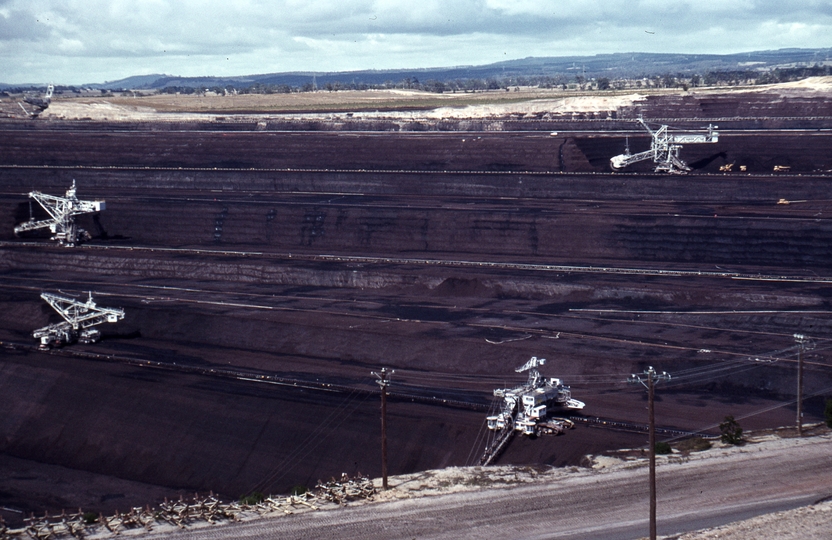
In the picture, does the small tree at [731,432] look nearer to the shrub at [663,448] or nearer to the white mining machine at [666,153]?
the shrub at [663,448]

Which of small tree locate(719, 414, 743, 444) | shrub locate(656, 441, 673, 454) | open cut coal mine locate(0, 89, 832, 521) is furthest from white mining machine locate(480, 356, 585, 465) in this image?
small tree locate(719, 414, 743, 444)

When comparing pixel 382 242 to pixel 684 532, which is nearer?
pixel 684 532

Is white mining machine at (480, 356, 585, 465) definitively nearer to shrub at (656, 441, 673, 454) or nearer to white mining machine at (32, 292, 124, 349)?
shrub at (656, 441, 673, 454)

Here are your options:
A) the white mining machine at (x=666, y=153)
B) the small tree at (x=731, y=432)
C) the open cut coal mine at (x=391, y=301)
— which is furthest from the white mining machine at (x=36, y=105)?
the small tree at (x=731, y=432)

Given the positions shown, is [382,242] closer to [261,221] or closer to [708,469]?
[261,221]

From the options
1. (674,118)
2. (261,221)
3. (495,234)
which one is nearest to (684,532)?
(495,234)

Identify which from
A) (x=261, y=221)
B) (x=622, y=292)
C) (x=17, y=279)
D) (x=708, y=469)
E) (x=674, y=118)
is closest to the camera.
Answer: (x=708, y=469)
